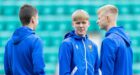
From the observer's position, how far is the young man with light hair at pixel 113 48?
7453mm

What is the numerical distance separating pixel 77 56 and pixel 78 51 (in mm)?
63

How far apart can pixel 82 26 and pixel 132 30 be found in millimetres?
26878

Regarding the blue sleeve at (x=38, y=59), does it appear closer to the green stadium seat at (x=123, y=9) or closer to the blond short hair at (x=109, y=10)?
the blond short hair at (x=109, y=10)

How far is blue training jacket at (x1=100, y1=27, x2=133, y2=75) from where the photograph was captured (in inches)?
293

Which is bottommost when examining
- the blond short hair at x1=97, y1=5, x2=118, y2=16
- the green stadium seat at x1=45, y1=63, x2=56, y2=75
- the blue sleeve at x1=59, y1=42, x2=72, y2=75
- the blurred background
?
the green stadium seat at x1=45, y1=63, x2=56, y2=75

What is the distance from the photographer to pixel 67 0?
35.1 m

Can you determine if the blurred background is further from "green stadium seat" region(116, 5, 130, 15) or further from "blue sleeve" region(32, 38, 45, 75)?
"blue sleeve" region(32, 38, 45, 75)

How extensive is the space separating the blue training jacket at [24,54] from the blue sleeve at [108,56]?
666 mm

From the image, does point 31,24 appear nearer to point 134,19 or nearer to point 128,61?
point 128,61

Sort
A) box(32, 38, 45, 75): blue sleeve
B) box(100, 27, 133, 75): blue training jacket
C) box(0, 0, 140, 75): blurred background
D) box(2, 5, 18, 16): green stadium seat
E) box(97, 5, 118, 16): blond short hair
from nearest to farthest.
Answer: box(32, 38, 45, 75): blue sleeve → box(100, 27, 133, 75): blue training jacket → box(97, 5, 118, 16): blond short hair → box(0, 0, 140, 75): blurred background → box(2, 5, 18, 16): green stadium seat

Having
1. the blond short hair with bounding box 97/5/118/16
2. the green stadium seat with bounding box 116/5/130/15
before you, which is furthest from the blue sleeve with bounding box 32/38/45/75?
the green stadium seat with bounding box 116/5/130/15

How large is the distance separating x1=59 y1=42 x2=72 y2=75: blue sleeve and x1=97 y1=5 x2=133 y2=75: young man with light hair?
39cm

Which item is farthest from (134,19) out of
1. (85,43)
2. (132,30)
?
(85,43)

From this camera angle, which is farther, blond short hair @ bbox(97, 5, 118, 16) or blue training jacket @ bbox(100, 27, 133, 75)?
blond short hair @ bbox(97, 5, 118, 16)
